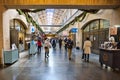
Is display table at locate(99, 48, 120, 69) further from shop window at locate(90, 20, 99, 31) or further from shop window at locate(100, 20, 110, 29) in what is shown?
shop window at locate(90, 20, 99, 31)

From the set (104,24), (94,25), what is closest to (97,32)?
(94,25)

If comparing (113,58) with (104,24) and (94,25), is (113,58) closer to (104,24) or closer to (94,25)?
(104,24)

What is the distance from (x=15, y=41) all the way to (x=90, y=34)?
8091 millimetres

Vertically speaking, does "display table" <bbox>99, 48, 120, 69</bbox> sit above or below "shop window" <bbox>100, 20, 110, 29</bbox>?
below

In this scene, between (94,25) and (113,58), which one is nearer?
(113,58)

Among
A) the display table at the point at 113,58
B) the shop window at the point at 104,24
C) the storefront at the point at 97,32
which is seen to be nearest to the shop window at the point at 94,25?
the storefront at the point at 97,32

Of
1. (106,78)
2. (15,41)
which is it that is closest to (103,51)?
(106,78)

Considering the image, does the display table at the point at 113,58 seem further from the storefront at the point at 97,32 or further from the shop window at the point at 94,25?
the shop window at the point at 94,25

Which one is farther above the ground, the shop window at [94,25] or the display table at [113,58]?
the shop window at [94,25]

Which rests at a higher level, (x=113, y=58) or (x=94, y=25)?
(x=94, y=25)

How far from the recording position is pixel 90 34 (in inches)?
851

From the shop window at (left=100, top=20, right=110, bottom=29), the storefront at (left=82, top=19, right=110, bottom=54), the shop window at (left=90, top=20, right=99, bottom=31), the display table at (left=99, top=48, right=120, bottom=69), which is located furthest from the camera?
the shop window at (left=90, top=20, right=99, bottom=31)

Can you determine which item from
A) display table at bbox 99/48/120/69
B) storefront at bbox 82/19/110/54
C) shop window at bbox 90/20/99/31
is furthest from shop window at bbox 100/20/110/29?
display table at bbox 99/48/120/69

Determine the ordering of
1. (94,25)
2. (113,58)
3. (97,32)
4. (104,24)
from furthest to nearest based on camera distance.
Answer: (94,25) < (97,32) < (104,24) < (113,58)
